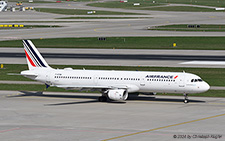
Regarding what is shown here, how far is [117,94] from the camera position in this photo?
194 feet

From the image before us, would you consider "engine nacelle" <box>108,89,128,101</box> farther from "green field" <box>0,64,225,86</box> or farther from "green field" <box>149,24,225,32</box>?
"green field" <box>149,24,225,32</box>

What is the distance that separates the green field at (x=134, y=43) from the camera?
12488cm

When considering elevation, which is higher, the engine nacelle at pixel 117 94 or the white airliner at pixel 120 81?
the white airliner at pixel 120 81

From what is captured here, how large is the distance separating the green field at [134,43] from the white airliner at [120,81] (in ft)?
202

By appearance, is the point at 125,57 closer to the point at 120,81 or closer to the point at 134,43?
the point at 134,43

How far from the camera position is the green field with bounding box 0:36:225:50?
125 metres

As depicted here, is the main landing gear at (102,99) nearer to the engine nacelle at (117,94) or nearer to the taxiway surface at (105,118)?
the taxiway surface at (105,118)

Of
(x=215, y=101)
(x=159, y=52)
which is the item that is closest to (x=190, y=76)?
(x=215, y=101)

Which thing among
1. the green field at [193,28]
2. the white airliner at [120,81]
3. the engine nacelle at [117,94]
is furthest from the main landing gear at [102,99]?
the green field at [193,28]

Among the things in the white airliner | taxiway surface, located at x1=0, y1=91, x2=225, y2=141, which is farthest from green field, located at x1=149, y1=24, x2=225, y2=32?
the white airliner

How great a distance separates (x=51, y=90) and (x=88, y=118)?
23.1 meters

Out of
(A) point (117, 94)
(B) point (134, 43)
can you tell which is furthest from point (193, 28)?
(A) point (117, 94)

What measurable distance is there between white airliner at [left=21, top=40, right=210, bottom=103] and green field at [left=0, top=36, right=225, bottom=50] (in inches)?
2424

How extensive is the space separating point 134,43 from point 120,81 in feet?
233
